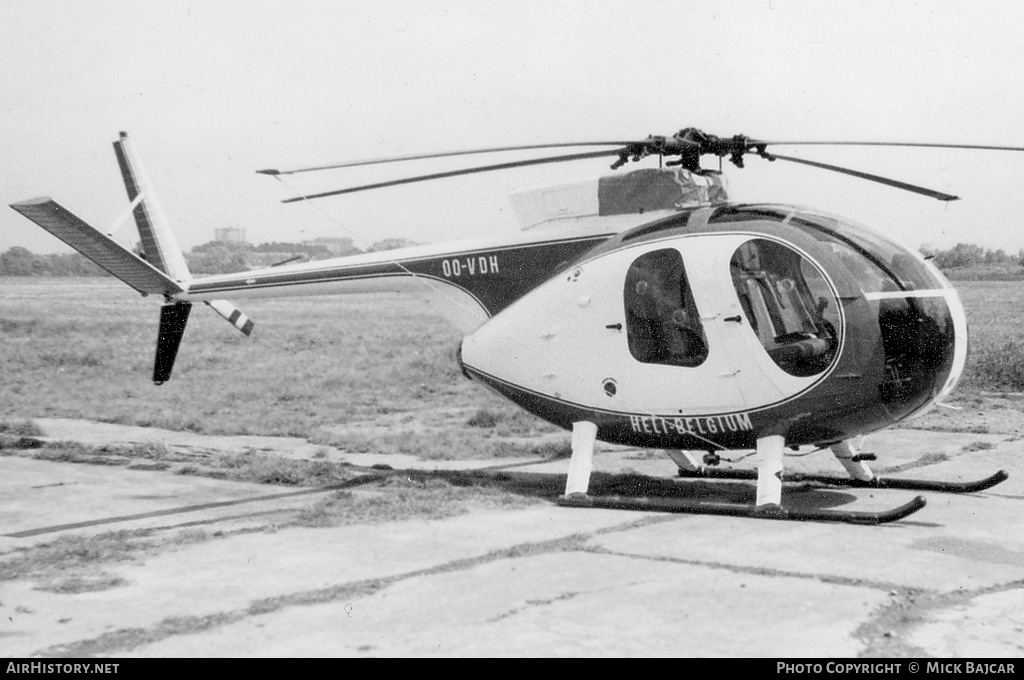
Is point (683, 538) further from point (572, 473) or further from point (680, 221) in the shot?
point (680, 221)

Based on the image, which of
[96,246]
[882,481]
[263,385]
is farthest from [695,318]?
[263,385]

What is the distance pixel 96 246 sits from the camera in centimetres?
1086

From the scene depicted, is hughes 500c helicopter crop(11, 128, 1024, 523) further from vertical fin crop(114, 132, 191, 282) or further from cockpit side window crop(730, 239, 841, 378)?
vertical fin crop(114, 132, 191, 282)

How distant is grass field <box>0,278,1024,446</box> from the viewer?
14.5 meters

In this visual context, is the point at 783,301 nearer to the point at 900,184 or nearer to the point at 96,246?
the point at 900,184

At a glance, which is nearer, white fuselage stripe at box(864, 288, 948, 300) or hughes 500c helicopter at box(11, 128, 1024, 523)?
white fuselage stripe at box(864, 288, 948, 300)

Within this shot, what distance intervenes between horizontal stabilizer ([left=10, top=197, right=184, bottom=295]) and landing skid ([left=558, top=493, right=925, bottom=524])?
530 centimetres

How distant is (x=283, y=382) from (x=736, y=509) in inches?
532

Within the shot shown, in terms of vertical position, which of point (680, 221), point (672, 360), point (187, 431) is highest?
point (680, 221)

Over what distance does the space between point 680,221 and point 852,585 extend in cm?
351

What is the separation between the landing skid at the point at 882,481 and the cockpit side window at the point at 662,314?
6.69 feet

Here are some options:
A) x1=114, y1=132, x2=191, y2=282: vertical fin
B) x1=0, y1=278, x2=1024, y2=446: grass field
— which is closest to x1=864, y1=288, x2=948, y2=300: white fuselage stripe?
x1=0, y1=278, x2=1024, y2=446: grass field

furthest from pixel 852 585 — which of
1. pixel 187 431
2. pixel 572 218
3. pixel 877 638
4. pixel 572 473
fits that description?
pixel 187 431

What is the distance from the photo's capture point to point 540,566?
6801 millimetres
